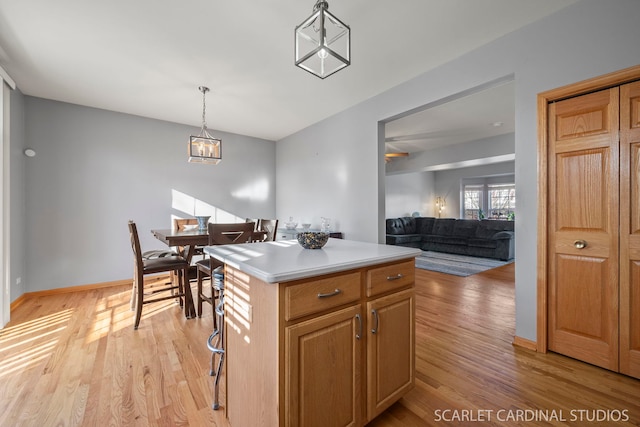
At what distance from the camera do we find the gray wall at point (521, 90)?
6.08ft

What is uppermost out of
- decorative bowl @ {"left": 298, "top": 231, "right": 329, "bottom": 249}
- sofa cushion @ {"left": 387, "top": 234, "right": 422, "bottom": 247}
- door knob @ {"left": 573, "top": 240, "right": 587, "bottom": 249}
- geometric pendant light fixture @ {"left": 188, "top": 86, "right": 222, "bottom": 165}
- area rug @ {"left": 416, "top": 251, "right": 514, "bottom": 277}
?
geometric pendant light fixture @ {"left": 188, "top": 86, "right": 222, "bottom": 165}

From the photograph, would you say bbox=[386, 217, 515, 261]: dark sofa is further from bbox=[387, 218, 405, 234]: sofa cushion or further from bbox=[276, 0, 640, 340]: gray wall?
bbox=[276, 0, 640, 340]: gray wall

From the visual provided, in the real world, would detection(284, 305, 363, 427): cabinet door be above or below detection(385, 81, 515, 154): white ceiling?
below

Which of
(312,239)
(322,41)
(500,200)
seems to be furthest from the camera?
(500,200)

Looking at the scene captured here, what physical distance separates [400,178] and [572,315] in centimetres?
694

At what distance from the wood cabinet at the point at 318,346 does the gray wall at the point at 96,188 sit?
3697 mm

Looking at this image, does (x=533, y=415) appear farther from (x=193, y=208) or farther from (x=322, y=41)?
(x=193, y=208)

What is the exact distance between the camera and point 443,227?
7.40 meters

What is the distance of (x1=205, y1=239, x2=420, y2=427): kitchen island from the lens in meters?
1.05

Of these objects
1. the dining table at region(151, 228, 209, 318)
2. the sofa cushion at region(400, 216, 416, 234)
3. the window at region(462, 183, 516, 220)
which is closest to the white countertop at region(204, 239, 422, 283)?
the dining table at region(151, 228, 209, 318)

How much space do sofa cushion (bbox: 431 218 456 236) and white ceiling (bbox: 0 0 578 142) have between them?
5.03 metres

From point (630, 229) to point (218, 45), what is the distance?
345cm

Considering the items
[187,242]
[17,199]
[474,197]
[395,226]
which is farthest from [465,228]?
[17,199]

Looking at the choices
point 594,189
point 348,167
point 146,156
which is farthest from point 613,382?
point 146,156
